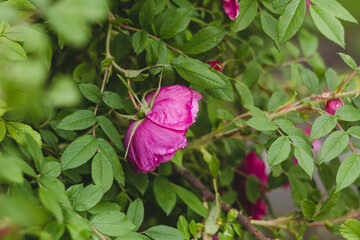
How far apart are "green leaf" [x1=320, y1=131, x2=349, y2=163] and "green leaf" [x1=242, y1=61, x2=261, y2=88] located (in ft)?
0.80

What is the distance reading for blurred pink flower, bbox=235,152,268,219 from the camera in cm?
73

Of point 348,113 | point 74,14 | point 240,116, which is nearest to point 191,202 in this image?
point 240,116

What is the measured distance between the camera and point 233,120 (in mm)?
587

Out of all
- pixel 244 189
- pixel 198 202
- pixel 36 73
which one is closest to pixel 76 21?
pixel 36 73

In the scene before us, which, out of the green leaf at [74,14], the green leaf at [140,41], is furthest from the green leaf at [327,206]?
the green leaf at [74,14]

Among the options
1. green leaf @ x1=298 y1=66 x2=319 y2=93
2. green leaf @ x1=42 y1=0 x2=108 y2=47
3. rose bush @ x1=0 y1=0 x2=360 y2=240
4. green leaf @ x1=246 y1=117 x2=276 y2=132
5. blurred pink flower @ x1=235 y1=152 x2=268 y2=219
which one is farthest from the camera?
blurred pink flower @ x1=235 y1=152 x2=268 y2=219

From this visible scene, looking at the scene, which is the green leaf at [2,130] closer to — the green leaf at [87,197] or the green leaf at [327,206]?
the green leaf at [87,197]

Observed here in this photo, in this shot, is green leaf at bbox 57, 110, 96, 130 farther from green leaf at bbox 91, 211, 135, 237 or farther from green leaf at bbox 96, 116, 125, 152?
green leaf at bbox 91, 211, 135, 237

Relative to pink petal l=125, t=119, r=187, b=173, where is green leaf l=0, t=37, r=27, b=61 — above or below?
above

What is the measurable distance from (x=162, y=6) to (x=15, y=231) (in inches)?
15.1

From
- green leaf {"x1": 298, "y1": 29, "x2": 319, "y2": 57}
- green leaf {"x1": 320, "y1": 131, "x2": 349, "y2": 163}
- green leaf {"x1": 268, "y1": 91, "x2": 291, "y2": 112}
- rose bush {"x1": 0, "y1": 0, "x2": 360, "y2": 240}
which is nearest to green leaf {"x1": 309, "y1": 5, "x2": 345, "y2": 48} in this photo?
rose bush {"x1": 0, "y1": 0, "x2": 360, "y2": 240}

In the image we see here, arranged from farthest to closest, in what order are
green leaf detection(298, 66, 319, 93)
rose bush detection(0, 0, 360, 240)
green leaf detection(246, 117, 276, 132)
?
green leaf detection(298, 66, 319, 93) < green leaf detection(246, 117, 276, 132) < rose bush detection(0, 0, 360, 240)

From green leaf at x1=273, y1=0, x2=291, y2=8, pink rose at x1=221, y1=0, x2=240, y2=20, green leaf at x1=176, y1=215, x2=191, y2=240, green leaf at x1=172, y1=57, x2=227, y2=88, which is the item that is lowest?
green leaf at x1=176, y1=215, x2=191, y2=240

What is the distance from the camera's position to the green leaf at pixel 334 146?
449 millimetres
